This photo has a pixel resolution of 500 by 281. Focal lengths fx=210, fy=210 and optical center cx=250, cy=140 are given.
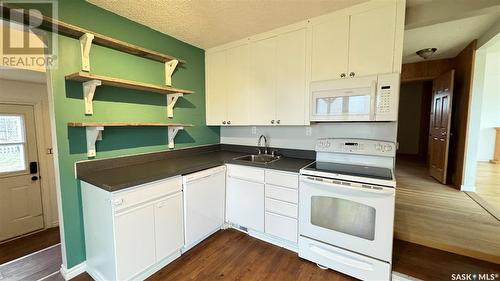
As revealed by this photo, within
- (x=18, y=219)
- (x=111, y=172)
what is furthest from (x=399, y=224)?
(x=18, y=219)

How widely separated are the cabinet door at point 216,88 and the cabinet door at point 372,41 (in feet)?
5.36

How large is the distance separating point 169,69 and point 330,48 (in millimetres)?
1829

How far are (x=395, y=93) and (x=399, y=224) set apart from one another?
1.58 metres

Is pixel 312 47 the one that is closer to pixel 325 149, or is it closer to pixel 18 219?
pixel 325 149

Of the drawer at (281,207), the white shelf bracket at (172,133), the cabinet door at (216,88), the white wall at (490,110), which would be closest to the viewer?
the drawer at (281,207)

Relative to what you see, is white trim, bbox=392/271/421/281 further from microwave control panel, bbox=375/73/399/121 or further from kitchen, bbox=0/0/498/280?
microwave control panel, bbox=375/73/399/121

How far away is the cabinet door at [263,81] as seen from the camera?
2.51m

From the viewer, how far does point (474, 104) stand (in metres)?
3.47

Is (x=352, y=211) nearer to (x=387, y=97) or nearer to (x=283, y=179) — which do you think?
(x=283, y=179)

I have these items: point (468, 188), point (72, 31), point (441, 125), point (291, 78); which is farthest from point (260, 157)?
point (441, 125)

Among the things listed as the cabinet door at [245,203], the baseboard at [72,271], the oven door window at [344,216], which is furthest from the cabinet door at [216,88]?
the baseboard at [72,271]

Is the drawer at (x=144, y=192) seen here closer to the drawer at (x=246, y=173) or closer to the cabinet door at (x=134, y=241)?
the cabinet door at (x=134, y=241)

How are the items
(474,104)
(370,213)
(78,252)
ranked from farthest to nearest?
1. (474,104)
2. (78,252)
3. (370,213)

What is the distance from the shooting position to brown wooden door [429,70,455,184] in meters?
3.79
